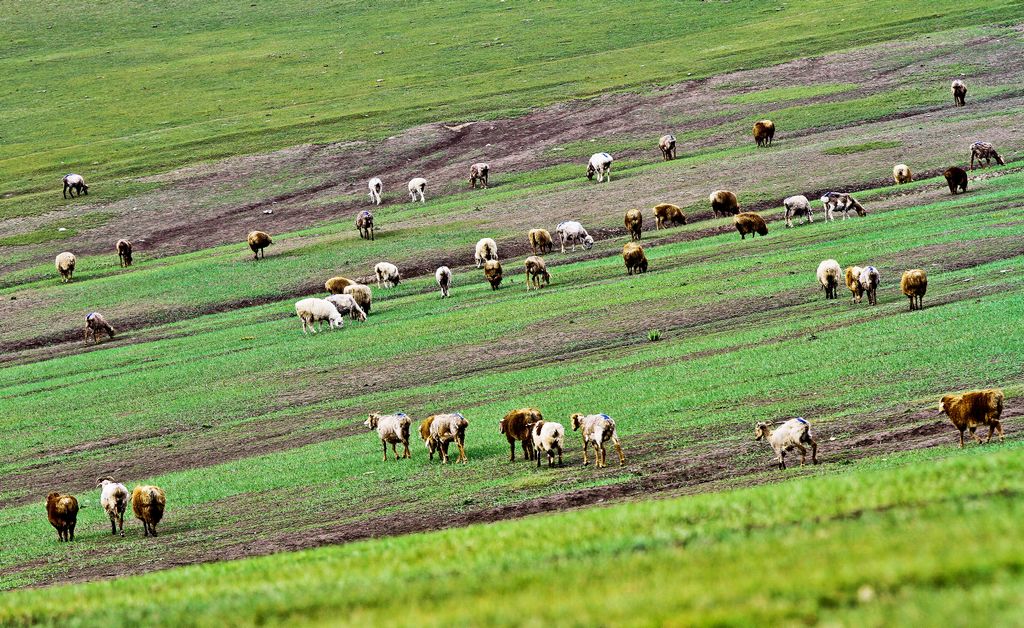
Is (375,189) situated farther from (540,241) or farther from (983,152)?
(983,152)

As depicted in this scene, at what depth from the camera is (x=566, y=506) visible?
20641mm

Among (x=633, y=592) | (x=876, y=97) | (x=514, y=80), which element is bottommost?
(x=633, y=592)

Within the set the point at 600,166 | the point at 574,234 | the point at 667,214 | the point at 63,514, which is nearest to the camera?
the point at 63,514

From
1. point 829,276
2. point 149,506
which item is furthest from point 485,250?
point 149,506

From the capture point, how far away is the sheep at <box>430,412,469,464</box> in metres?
25.7

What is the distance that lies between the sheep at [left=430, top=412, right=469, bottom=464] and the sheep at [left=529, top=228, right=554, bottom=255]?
89.5ft

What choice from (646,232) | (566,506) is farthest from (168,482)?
(646,232)

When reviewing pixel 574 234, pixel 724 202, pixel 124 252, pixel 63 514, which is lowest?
pixel 63 514

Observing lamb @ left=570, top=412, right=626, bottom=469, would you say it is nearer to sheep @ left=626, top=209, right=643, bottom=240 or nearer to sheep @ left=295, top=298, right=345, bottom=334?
sheep @ left=295, top=298, right=345, bottom=334

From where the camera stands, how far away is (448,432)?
26109 mm

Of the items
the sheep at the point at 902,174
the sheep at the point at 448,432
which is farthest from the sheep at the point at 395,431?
the sheep at the point at 902,174

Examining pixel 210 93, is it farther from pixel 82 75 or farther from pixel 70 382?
pixel 70 382

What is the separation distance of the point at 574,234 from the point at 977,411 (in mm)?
34471

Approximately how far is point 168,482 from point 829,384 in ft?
46.7
